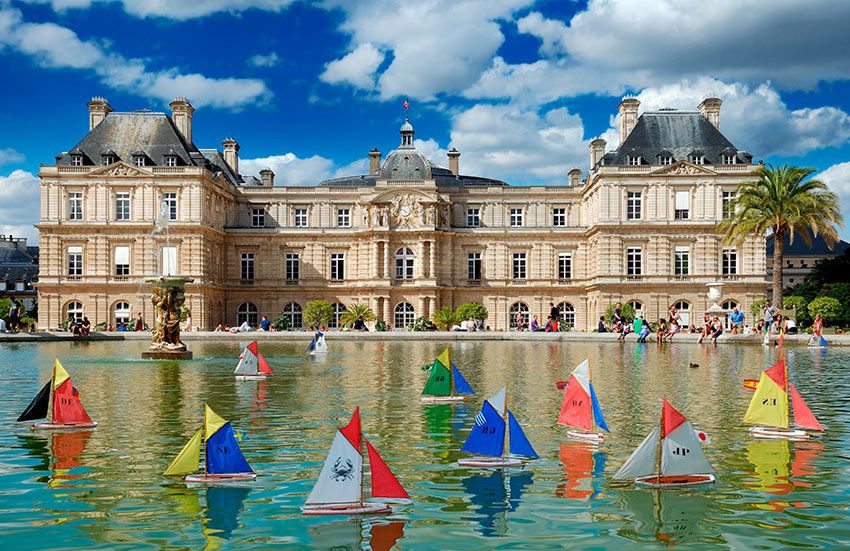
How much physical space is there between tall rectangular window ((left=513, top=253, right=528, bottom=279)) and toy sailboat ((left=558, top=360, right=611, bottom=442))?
176ft

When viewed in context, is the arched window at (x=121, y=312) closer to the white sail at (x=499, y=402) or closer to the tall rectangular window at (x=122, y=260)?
the tall rectangular window at (x=122, y=260)

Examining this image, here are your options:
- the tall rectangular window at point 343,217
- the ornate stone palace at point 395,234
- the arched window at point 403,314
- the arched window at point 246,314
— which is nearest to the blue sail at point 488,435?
the ornate stone palace at point 395,234

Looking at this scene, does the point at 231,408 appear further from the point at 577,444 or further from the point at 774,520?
the point at 774,520

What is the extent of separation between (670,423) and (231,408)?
32.0ft

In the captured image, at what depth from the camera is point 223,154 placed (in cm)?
7638

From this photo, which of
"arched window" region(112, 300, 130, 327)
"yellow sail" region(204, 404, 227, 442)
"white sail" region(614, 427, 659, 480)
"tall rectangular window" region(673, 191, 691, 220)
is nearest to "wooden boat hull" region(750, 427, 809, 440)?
"white sail" region(614, 427, 659, 480)

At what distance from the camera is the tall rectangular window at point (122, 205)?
204 ft

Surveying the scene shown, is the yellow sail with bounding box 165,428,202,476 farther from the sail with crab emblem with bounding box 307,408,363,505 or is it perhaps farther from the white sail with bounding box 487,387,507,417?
the white sail with bounding box 487,387,507,417

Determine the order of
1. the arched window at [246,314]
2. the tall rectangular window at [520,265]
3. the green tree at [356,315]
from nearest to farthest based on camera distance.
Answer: the green tree at [356,315] < the arched window at [246,314] < the tall rectangular window at [520,265]

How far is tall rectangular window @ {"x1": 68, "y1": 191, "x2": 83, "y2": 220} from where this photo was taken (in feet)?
203

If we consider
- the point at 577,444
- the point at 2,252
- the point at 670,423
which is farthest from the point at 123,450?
the point at 2,252

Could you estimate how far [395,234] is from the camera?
65500 mm

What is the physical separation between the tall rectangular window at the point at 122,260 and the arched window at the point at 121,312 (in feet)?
7.00

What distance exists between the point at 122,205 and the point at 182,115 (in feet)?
32.2
